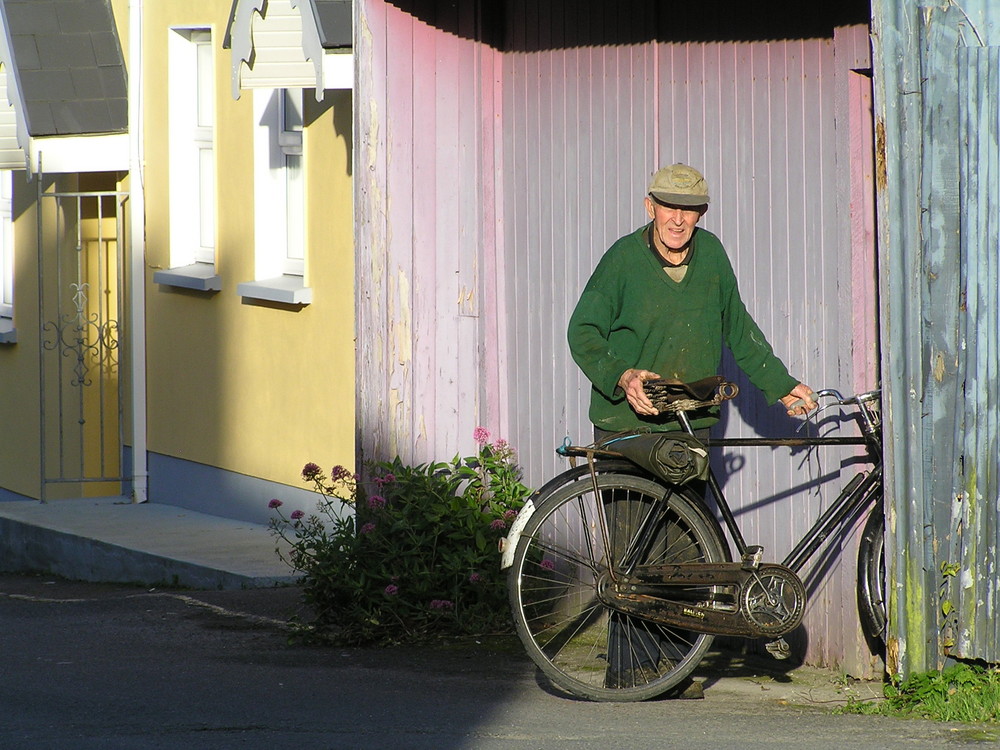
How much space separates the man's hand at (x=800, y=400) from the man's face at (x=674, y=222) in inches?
26.1

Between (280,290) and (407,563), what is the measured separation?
3.74m

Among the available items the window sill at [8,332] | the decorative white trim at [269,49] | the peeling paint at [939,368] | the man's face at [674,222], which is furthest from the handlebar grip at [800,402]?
the window sill at [8,332]

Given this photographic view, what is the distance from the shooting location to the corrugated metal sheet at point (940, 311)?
5188mm

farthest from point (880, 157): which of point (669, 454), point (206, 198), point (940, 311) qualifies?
point (206, 198)

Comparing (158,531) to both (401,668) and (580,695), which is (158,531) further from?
(580,695)

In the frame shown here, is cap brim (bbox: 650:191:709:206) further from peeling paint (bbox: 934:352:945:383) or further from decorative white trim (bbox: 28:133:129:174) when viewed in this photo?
decorative white trim (bbox: 28:133:129:174)

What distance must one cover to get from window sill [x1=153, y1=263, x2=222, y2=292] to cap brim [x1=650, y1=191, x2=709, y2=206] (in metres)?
6.11

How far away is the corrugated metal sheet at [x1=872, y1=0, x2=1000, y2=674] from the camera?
5188 mm

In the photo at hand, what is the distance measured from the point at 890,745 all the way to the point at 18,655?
3997 mm

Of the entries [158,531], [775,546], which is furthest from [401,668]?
[158,531]

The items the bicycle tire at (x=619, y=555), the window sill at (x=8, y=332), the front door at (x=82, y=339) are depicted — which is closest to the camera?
the bicycle tire at (x=619, y=555)

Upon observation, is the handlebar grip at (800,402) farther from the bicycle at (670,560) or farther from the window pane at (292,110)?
the window pane at (292,110)

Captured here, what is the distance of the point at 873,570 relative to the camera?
5.78 m

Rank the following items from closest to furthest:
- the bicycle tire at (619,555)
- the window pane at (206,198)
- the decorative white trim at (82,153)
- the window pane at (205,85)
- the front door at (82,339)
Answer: the bicycle tire at (619,555), the window pane at (205,85), the window pane at (206,198), the decorative white trim at (82,153), the front door at (82,339)
